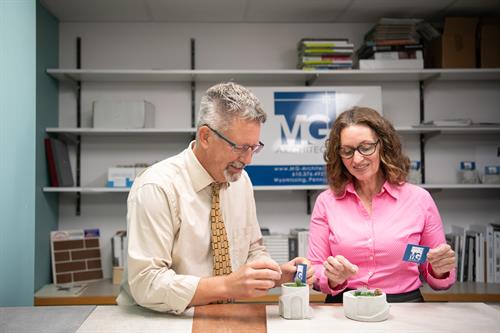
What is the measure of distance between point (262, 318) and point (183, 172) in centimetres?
54

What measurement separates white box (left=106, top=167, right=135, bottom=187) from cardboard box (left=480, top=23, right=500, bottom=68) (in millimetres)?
2583

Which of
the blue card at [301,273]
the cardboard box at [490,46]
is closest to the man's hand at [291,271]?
the blue card at [301,273]

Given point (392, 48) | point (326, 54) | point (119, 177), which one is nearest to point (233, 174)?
point (119, 177)

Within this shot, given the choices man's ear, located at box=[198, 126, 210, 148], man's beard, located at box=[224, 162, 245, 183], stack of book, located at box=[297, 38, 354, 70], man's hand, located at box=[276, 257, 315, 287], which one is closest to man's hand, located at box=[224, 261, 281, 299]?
man's hand, located at box=[276, 257, 315, 287]

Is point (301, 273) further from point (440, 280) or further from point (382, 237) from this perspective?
point (440, 280)

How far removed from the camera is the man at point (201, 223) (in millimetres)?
1343

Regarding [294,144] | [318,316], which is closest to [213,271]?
[318,316]

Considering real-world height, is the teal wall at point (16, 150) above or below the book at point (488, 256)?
above

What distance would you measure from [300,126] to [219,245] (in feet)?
6.27

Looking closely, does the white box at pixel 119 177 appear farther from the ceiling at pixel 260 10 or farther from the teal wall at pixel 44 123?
the ceiling at pixel 260 10

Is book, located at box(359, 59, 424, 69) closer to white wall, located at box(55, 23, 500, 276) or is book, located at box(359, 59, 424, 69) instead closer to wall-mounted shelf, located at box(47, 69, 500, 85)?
wall-mounted shelf, located at box(47, 69, 500, 85)

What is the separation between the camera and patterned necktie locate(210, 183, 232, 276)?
1.55 meters

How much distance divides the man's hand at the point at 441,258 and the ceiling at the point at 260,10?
2.13m

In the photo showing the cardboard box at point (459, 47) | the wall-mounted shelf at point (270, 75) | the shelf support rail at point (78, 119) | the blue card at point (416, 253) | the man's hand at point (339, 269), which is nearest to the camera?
the blue card at point (416, 253)
